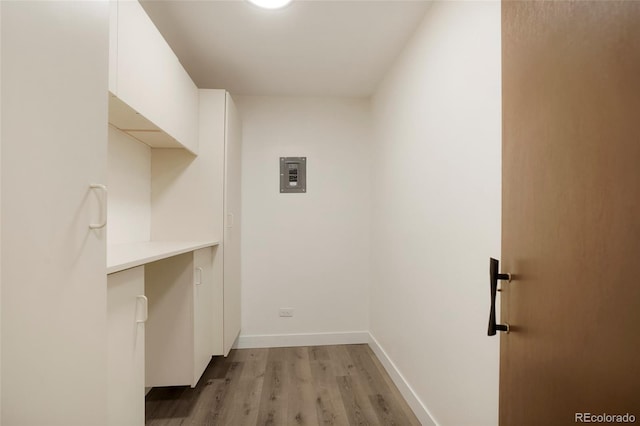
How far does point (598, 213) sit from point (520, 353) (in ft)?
1.45

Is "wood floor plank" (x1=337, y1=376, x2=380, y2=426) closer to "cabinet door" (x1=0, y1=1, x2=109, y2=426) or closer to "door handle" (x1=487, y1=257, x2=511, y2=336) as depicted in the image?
"door handle" (x1=487, y1=257, x2=511, y2=336)

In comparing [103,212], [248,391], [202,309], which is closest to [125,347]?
[103,212]

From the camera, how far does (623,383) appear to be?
19.6 inches

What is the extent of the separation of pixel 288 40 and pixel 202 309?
6.18ft

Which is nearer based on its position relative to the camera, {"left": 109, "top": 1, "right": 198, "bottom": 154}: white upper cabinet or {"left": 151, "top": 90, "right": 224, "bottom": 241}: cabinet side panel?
{"left": 109, "top": 1, "right": 198, "bottom": 154}: white upper cabinet

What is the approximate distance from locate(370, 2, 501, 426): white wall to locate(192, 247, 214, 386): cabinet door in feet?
4.49

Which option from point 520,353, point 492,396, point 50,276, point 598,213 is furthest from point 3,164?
point 492,396

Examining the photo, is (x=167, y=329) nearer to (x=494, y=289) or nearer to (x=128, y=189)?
(x=128, y=189)

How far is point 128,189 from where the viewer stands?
1913 mm

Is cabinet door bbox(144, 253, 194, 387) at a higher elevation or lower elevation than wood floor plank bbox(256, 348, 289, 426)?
higher

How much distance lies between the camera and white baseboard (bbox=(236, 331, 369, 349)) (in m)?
2.83

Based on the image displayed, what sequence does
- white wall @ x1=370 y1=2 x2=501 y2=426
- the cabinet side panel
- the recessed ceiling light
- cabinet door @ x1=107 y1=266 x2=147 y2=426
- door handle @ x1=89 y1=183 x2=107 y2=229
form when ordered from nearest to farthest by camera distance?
door handle @ x1=89 y1=183 x2=107 y2=229
cabinet door @ x1=107 y1=266 x2=147 y2=426
white wall @ x1=370 y1=2 x2=501 y2=426
the recessed ceiling light
the cabinet side panel

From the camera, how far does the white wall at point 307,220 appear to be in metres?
2.88

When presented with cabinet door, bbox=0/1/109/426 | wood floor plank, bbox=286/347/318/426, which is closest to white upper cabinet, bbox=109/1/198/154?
cabinet door, bbox=0/1/109/426
